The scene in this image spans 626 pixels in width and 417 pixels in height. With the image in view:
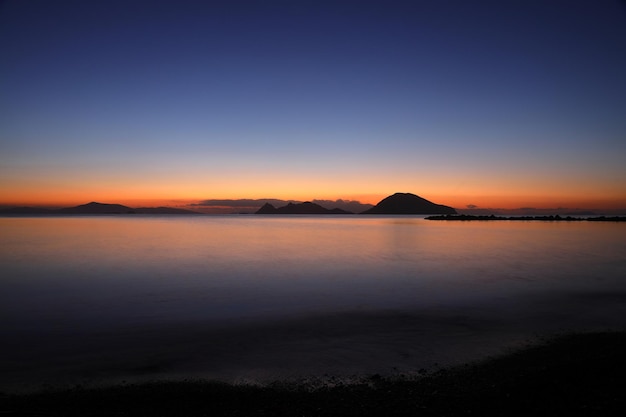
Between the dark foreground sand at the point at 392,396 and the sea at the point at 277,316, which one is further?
the sea at the point at 277,316

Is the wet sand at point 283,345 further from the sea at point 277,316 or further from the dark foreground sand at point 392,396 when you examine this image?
the dark foreground sand at point 392,396

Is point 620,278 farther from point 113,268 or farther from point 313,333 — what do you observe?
point 113,268

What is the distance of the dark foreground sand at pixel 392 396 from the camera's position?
560cm

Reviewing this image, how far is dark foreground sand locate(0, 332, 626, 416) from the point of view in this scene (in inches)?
220

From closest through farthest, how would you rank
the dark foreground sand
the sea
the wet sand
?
the dark foreground sand
the wet sand
the sea

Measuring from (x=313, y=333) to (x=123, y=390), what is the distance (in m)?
5.25

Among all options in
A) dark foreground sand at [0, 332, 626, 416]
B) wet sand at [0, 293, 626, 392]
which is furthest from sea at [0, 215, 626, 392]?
dark foreground sand at [0, 332, 626, 416]

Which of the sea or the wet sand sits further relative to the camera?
the sea

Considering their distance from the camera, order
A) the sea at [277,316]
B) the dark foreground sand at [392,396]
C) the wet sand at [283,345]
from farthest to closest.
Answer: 1. the sea at [277,316]
2. the wet sand at [283,345]
3. the dark foreground sand at [392,396]

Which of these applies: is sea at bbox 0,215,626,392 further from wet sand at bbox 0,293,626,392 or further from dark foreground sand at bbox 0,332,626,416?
dark foreground sand at bbox 0,332,626,416

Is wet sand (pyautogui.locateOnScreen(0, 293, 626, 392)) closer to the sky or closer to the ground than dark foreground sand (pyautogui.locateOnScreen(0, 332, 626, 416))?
closer to the ground

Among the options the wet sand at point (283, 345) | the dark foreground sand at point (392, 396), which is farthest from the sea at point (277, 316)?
the dark foreground sand at point (392, 396)

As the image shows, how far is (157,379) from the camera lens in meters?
7.42

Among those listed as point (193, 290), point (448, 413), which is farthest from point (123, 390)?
point (193, 290)
